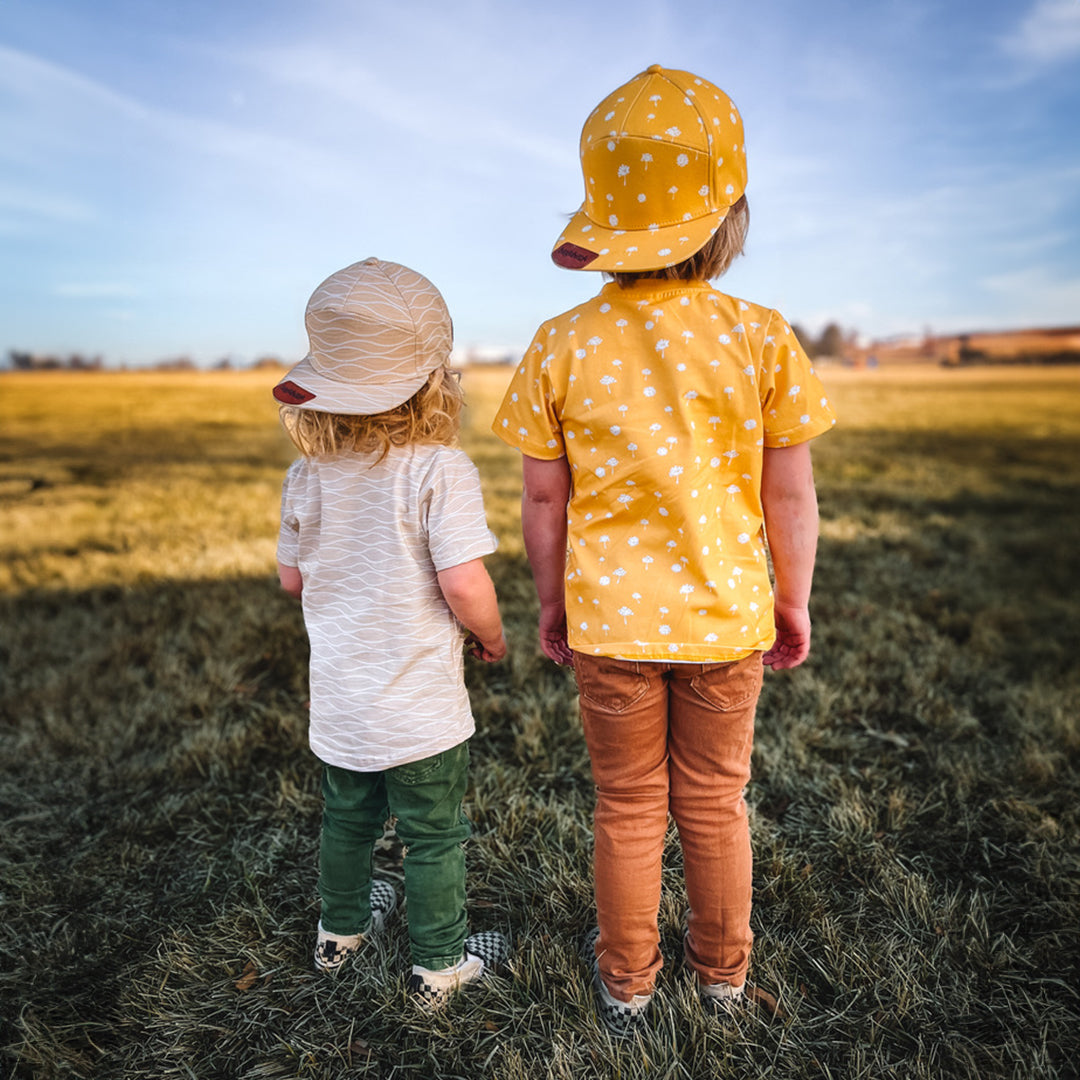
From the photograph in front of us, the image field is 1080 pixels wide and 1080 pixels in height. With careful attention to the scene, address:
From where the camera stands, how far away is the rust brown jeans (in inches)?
63.8

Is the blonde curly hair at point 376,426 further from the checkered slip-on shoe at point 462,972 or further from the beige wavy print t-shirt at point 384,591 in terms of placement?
the checkered slip-on shoe at point 462,972

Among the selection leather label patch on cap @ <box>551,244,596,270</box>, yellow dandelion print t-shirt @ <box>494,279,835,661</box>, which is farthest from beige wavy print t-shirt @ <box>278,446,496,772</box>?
leather label patch on cap @ <box>551,244,596,270</box>

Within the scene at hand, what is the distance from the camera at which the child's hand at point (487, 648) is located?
5.97 feet

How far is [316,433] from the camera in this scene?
1664 mm

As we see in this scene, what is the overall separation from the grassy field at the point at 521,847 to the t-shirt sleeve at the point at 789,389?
71cm

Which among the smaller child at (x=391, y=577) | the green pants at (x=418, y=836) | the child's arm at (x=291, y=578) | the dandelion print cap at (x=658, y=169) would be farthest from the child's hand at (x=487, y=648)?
the dandelion print cap at (x=658, y=169)

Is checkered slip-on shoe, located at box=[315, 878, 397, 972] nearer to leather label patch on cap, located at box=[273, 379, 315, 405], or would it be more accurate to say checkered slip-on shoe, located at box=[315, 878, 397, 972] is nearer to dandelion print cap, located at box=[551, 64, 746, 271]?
leather label patch on cap, located at box=[273, 379, 315, 405]

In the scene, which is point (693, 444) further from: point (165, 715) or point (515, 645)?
point (165, 715)

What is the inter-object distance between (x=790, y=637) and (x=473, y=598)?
0.72 m

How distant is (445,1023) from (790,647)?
1.17m

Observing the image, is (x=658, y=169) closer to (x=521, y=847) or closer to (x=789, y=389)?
(x=789, y=389)

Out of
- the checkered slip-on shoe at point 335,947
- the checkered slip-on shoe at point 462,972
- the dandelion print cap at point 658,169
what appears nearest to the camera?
the dandelion print cap at point 658,169

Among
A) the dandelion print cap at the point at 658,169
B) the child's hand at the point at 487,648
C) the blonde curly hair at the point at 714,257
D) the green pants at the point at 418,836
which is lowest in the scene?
the green pants at the point at 418,836

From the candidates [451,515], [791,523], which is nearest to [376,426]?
[451,515]
